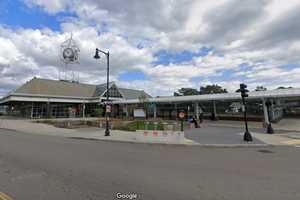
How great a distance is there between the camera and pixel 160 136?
1555 centimetres

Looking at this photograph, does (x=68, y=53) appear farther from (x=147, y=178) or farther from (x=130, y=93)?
(x=147, y=178)

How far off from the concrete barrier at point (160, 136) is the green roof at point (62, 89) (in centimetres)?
4013

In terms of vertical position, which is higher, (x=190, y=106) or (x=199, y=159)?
(x=190, y=106)

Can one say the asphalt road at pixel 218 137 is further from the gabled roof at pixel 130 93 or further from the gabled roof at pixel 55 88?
the gabled roof at pixel 130 93

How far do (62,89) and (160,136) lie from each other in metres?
46.2

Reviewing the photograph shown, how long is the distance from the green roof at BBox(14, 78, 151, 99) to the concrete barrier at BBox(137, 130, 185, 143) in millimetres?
40129

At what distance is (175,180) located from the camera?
19.9ft

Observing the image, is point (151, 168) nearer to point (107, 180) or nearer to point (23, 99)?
point (107, 180)

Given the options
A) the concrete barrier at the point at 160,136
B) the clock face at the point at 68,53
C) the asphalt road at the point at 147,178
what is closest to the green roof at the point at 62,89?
the clock face at the point at 68,53

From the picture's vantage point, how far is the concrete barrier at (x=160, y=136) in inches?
600

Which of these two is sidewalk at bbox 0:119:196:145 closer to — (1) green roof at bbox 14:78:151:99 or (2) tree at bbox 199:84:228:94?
(1) green roof at bbox 14:78:151:99

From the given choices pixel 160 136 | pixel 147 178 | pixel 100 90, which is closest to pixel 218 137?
pixel 160 136

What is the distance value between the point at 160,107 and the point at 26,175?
41.5 m

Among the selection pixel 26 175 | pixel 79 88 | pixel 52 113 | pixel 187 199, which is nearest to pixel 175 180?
pixel 187 199
